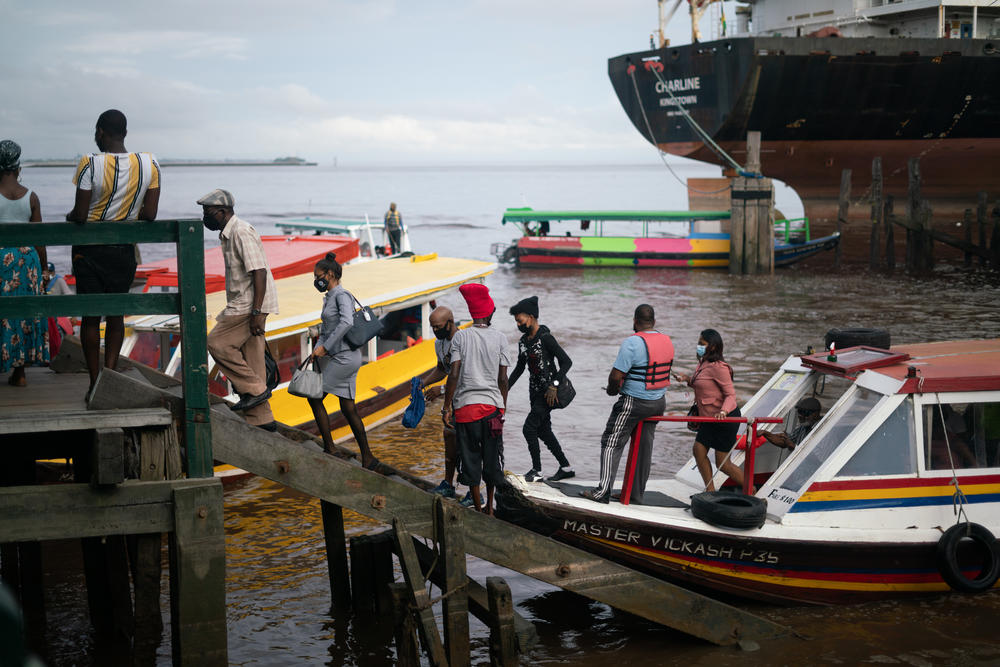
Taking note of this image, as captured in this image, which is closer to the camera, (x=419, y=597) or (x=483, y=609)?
(x=419, y=597)

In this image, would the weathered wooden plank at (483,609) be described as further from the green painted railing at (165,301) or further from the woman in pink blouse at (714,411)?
the woman in pink blouse at (714,411)

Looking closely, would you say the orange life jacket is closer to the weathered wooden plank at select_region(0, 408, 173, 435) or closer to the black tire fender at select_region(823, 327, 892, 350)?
the black tire fender at select_region(823, 327, 892, 350)

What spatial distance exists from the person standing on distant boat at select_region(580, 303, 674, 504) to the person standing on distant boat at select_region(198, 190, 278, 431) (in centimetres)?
262

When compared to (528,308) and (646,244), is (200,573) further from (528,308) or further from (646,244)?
(646,244)

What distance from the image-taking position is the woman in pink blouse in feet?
27.0

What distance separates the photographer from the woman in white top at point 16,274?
20.4 ft

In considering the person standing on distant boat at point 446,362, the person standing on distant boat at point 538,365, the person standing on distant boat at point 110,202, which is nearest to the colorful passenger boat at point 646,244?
the person standing on distant boat at point 538,365

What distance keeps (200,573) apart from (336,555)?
254 cm

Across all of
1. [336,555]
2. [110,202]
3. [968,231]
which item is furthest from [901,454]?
[968,231]

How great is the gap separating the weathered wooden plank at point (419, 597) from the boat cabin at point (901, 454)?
292 centimetres

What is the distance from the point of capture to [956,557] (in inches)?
285

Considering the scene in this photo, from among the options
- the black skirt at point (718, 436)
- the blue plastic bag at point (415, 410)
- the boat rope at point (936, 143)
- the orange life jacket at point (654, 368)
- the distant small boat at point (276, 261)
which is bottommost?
the black skirt at point (718, 436)

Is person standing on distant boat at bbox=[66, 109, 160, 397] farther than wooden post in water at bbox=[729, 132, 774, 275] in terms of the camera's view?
No

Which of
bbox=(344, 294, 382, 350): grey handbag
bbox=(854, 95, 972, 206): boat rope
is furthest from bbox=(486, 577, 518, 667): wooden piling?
bbox=(854, 95, 972, 206): boat rope
